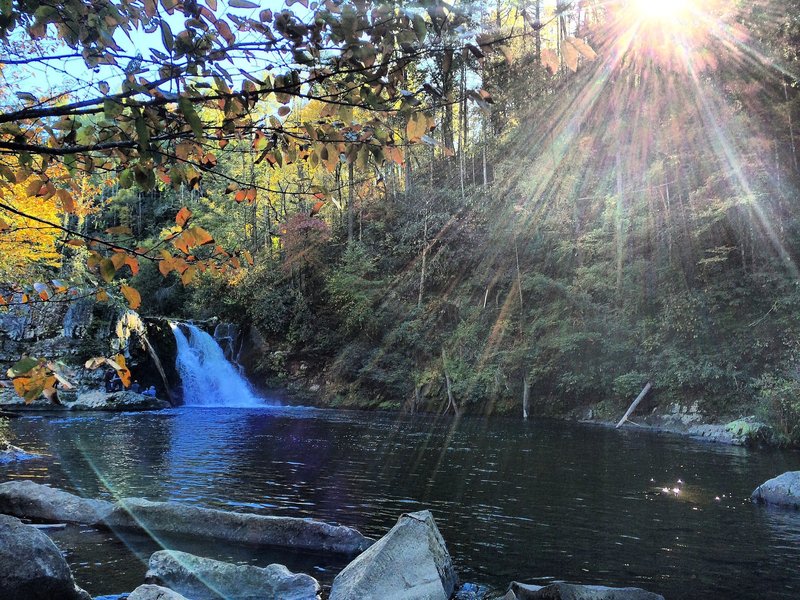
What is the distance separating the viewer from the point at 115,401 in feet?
72.1

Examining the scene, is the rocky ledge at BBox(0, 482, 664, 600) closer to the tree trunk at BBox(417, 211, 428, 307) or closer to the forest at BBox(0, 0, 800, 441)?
the forest at BBox(0, 0, 800, 441)

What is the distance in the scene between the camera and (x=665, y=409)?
18391mm

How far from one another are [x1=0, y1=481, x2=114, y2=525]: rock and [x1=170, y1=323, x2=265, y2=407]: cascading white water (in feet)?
59.7

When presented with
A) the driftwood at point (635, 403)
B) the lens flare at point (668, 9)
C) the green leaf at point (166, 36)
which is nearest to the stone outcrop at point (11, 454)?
the green leaf at point (166, 36)

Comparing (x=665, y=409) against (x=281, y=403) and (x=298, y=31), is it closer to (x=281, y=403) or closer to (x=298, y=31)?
(x=281, y=403)

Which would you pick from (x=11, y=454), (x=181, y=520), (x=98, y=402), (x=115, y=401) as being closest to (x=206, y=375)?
(x=115, y=401)

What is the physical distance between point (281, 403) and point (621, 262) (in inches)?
645

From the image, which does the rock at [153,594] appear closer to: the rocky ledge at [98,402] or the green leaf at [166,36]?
the green leaf at [166,36]

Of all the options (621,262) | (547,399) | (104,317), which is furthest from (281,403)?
(621,262)

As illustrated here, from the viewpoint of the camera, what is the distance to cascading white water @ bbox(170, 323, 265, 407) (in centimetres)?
2544

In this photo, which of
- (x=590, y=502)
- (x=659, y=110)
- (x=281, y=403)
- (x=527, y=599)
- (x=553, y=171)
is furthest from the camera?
(x=553, y=171)

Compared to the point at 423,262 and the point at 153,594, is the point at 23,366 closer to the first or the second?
the point at 153,594

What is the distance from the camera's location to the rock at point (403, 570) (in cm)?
454

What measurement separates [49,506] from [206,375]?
19530 mm
